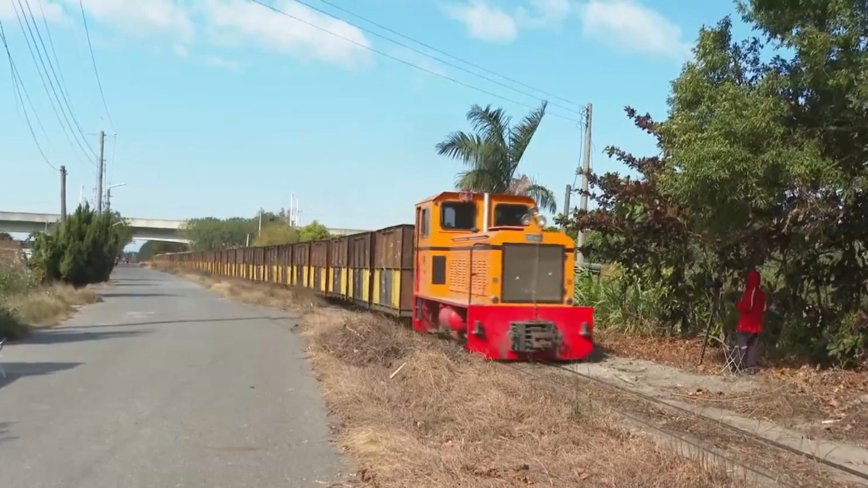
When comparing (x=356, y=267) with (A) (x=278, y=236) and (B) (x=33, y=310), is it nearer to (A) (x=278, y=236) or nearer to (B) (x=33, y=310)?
(B) (x=33, y=310)

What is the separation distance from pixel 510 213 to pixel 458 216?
98 centimetres

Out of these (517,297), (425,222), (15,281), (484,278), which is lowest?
(15,281)

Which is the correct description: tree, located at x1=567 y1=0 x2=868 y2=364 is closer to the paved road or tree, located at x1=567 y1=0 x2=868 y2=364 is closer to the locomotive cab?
the locomotive cab

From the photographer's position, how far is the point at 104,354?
14.4m

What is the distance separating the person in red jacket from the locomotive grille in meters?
2.89

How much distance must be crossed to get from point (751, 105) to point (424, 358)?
5.04 meters

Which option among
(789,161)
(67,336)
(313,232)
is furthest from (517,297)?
(313,232)

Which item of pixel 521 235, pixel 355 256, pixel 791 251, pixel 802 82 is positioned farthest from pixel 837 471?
pixel 355 256

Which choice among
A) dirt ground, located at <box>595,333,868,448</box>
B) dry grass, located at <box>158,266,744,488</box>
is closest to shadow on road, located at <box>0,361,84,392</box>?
dry grass, located at <box>158,266,744,488</box>

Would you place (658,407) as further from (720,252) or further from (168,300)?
(168,300)

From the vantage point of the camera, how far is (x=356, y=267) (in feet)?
80.1

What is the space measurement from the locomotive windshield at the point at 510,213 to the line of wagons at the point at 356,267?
2827mm

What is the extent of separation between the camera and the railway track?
655 centimetres

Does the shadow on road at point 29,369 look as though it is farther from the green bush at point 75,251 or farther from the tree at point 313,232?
the tree at point 313,232
